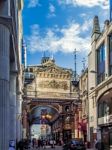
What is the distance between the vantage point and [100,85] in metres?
65.9

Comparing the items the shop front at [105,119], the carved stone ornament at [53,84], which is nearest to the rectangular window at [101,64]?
the shop front at [105,119]

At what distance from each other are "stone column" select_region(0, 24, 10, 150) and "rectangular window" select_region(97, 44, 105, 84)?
39941 millimetres

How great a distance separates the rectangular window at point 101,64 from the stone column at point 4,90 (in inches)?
1572

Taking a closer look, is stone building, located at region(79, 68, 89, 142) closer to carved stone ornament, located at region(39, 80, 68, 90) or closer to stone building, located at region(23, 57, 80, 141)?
stone building, located at region(23, 57, 80, 141)

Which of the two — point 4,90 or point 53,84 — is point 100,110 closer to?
point 4,90

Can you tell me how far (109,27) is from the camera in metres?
61.6

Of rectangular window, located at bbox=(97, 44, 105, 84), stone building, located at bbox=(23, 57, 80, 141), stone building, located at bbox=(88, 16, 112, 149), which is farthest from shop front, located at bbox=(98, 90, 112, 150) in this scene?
stone building, located at bbox=(23, 57, 80, 141)

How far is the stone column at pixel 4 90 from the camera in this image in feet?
86.7

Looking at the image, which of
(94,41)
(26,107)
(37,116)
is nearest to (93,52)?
(94,41)

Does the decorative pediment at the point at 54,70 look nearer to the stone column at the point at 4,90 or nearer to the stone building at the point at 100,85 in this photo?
the stone building at the point at 100,85

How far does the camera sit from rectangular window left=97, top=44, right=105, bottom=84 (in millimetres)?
66812

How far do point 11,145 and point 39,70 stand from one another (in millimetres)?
85613

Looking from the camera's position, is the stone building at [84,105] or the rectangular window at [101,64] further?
the stone building at [84,105]

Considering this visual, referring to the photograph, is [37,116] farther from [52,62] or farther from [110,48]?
[110,48]
